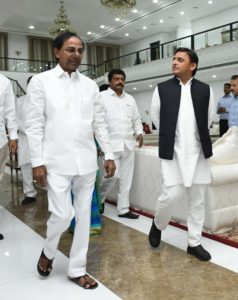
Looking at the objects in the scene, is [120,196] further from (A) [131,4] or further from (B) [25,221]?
(A) [131,4]

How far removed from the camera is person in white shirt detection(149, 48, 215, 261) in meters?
2.60

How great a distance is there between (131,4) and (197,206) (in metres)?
8.59

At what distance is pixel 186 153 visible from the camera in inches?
103

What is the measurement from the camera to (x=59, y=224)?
216 centimetres

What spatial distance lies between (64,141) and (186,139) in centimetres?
93

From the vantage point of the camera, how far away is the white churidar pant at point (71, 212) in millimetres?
2160

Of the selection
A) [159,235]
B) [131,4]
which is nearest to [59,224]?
[159,235]

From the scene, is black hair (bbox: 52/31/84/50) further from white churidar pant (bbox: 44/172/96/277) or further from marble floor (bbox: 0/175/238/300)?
marble floor (bbox: 0/175/238/300)

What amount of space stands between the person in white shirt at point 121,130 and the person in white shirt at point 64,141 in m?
1.40

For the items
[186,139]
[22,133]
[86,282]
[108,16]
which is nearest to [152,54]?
[108,16]

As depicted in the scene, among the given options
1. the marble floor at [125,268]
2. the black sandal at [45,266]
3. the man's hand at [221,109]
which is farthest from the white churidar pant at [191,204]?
the man's hand at [221,109]

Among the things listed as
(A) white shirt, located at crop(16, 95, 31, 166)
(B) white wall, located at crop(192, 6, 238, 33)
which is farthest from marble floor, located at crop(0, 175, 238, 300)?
(B) white wall, located at crop(192, 6, 238, 33)

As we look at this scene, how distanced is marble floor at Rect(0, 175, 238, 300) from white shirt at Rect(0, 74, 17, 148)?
3.00ft

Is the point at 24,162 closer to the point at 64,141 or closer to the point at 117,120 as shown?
the point at 117,120
